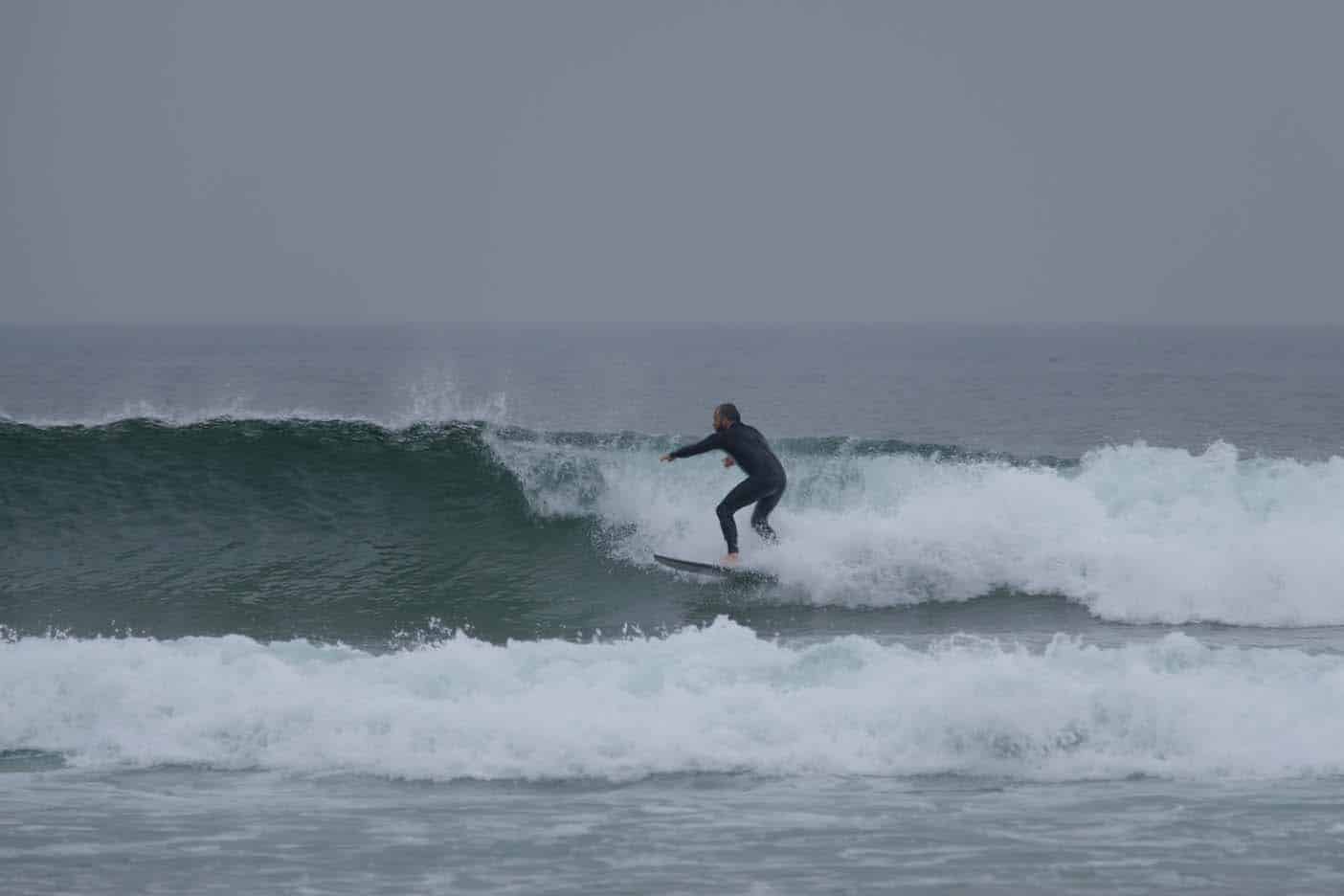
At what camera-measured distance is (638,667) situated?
9328 millimetres

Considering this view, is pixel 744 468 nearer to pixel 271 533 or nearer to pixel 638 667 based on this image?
pixel 638 667

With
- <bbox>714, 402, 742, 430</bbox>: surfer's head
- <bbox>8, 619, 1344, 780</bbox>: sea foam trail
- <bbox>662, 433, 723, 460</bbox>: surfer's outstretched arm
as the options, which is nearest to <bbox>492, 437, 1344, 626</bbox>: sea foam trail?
<bbox>662, 433, 723, 460</bbox>: surfer's outstretched arm

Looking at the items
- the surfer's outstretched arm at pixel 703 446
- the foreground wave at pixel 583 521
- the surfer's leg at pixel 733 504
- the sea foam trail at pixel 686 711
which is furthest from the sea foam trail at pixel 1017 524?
the sea foam trail at pixel 686 711

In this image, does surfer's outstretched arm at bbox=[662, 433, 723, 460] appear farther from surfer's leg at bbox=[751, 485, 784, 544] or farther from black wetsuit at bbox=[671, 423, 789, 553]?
surfer's leg at bbox=[751, 485, 784, 544]

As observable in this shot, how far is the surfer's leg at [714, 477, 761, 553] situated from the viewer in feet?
42.9

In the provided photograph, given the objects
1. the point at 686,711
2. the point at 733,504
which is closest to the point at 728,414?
the point at 733,504

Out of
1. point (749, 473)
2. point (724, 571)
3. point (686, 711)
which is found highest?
point (749, 473)

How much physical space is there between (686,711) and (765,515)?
197 inches

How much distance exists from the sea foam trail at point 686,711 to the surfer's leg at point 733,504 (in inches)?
140

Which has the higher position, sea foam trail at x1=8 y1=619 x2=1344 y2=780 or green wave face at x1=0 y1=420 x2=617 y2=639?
green wave face at x1=0 y1=420 x2=617 y2=639

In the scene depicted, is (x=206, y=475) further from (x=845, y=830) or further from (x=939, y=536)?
(x=845, y=830)

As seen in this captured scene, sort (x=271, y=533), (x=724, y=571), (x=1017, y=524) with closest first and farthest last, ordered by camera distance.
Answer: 1. (x=724, y=571)
2. (x=1017, y=524)
3. (x=271, y=533)

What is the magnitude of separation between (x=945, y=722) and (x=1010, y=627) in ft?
14.1

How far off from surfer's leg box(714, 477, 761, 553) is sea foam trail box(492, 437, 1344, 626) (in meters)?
0.45
